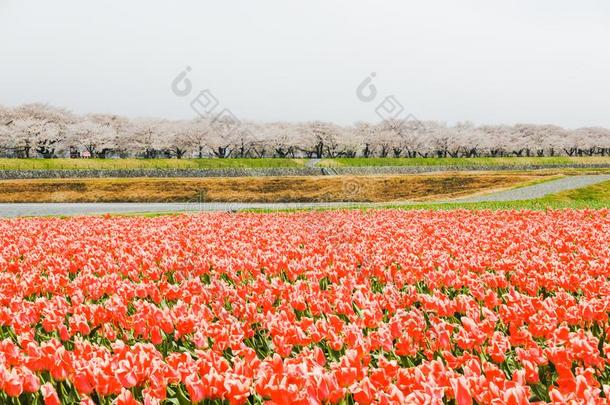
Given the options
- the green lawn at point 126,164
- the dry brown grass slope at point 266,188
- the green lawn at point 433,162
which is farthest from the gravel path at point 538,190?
the green lawn at point 126,164

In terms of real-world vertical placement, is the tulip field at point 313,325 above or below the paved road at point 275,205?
above

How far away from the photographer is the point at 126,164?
6962 centimetres

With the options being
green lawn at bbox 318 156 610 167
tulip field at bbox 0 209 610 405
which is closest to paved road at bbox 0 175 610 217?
tulip field at bbox 0 209 610 405

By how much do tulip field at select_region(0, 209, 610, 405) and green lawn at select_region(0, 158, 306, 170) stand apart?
194 feet

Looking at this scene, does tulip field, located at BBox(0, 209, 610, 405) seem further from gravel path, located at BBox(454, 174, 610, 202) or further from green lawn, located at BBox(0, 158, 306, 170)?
green lawn, located at BBox(0, 158, 306, 170)

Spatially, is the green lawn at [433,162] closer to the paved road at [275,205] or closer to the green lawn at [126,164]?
the green lawn at [126,164]

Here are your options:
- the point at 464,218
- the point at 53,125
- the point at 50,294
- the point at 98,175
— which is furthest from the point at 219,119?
the point at 50,294

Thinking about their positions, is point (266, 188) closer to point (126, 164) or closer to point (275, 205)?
point (275, 205)

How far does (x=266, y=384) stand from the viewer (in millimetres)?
2971

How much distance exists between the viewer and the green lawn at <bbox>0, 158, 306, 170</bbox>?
211 ft

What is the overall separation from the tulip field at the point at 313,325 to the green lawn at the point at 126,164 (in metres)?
59.0

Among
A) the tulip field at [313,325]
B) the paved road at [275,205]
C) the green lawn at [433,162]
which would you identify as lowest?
the paved road at [275,205]

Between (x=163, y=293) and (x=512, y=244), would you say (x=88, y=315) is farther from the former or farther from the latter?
(x=512, y=244)

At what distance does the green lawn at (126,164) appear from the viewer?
6431 cm
